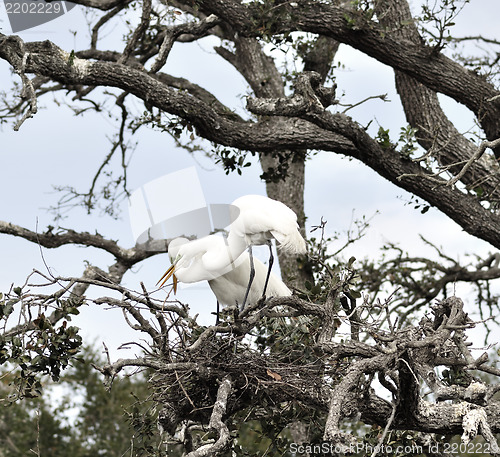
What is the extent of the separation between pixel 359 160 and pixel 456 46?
69.5 inches

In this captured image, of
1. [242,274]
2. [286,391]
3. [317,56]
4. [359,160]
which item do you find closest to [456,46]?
[317,56]

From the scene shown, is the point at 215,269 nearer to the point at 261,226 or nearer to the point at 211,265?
the point at 211,265

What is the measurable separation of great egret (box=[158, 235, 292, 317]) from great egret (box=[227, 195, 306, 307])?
9cm

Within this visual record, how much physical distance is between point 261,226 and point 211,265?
390mm

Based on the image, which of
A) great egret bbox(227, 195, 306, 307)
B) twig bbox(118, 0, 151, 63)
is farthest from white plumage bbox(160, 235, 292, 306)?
twig bbox(118, 0, 151, 63)

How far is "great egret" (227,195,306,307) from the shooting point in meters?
3.90

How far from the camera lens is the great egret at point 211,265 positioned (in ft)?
13.4

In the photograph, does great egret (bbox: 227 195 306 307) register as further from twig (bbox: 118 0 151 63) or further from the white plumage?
twig (bbox: 118 0 151 63)

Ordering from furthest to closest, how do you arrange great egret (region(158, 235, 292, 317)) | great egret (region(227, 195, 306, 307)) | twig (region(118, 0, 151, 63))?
twig (region(118, 0, 151, 63)), great egret (region(158, 235, 292, 317)), great egret (region(227, 195, 306, 307))

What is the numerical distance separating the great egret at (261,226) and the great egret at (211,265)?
9 centimetres

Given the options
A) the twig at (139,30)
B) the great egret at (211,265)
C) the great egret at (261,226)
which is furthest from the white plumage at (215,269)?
the twig at (139,30)

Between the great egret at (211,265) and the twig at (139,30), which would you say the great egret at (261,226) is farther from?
the twig at (139,30)

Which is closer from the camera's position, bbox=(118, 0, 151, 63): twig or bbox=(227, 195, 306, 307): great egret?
bbox=(227, 195, 306, 307): great egret

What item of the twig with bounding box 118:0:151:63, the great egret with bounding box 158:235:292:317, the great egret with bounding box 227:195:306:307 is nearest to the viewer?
the great egret with bounding box 227:195:306:307
